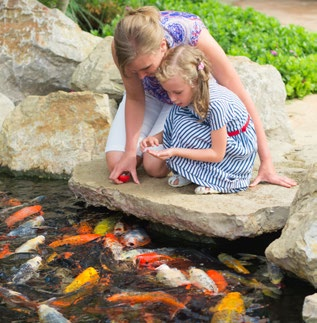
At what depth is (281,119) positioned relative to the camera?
7.45 m

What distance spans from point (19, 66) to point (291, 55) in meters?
3.64

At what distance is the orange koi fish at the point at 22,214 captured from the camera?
19.0 feet

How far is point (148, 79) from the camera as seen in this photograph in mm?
5648

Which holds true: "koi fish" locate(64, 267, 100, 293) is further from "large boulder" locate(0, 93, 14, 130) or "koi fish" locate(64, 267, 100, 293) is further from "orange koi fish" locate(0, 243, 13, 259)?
"large boulder" locate(0, 93, 14, 130)

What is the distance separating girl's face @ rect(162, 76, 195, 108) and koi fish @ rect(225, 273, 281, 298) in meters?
1.15

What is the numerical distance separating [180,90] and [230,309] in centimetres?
149

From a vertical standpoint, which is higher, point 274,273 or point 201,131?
point 201,131

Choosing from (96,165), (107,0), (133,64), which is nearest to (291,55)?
(107,0)

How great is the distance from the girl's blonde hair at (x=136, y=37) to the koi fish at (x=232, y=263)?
138 cm

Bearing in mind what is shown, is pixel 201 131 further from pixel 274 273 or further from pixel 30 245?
pixel 30 245

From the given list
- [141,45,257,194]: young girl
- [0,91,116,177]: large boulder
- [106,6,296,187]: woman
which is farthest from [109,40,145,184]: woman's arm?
[0,91,116,177]: large boulder

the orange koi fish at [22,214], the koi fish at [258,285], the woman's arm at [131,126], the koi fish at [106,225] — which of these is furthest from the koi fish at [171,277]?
the orange koi fish at [22,214]

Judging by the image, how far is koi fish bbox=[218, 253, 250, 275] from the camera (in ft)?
16.1

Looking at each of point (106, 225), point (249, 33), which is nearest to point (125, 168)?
point (106, 225)
